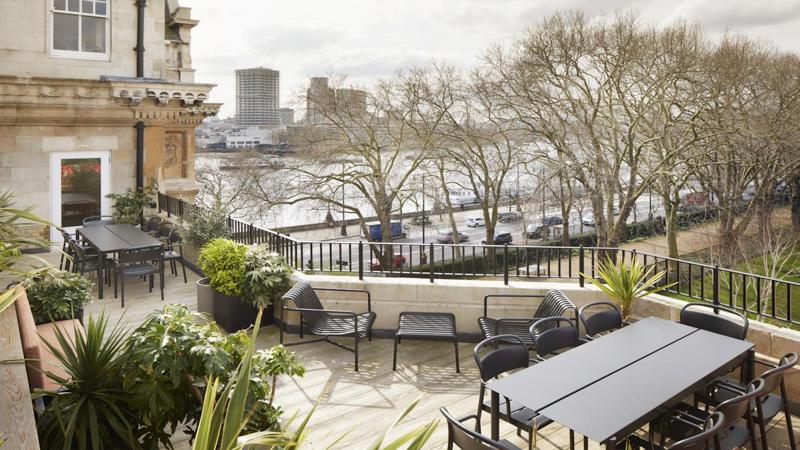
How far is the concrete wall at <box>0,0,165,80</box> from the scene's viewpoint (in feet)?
37.2

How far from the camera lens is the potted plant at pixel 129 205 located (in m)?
11.5

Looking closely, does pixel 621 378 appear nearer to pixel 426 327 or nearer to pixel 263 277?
pixel 426 327

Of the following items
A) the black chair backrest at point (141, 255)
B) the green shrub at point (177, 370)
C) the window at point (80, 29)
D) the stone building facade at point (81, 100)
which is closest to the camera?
the green shrub at point (177, 370)

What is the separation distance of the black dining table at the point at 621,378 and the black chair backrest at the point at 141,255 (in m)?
6.15

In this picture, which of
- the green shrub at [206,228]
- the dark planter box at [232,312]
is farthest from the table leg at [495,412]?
the green shrub at [206,228]

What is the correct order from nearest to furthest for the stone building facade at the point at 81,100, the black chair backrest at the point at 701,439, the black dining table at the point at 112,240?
the black chair backrest at the point at 701,439 < the black dining table at the point at 112,240 < the stone building facade at the point at 81,100

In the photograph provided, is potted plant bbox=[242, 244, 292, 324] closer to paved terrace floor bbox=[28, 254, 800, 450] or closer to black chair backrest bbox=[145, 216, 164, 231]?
paved terrace floor bbox=[28, 254, 800, 450]

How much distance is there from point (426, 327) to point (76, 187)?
9.88 metres

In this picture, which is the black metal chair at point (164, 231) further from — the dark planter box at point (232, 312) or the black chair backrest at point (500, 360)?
the black chair backrest at point (500, 360)

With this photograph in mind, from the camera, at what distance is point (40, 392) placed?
3.21 metres

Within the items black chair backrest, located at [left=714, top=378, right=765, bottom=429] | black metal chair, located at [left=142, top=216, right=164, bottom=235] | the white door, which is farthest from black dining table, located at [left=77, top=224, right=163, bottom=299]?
black chair backrest, located at [left=714, top=378, right=765, bottom=429]

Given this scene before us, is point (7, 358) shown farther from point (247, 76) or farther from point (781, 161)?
point (247, 76)

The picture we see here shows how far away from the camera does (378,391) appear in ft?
18.2

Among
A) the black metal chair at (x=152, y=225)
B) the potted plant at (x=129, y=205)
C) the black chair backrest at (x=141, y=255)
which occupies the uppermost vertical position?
the potted plant at (x=129, y=205)
